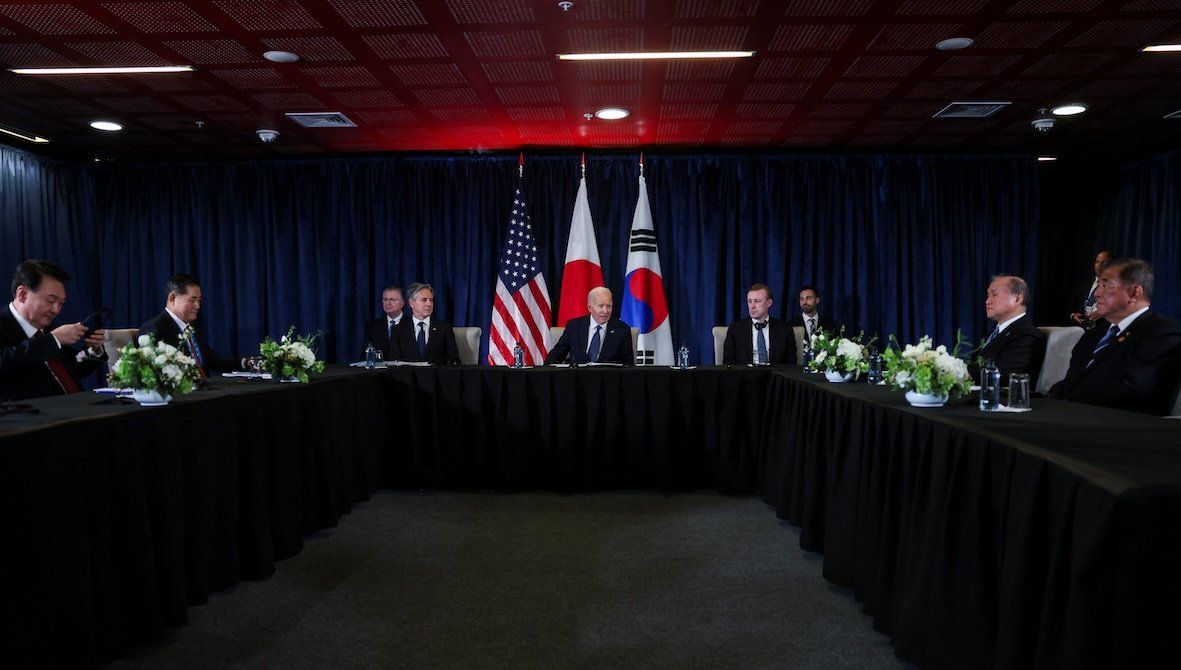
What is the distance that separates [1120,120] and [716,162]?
12.0ft

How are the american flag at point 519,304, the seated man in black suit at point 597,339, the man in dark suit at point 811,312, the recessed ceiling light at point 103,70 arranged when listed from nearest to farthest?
1. the recessed ceiling light at point 103,70
2. the seated man in black suit at point 597,339
3. the man in dark suit at point 811,312
4. the american flag at point 519,304

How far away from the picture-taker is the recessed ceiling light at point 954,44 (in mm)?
4574

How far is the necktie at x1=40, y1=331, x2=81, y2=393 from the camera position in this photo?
387cm

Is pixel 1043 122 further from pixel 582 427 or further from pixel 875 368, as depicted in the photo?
pixel 582 427

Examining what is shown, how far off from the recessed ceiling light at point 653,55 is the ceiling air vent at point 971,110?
235 centimetres

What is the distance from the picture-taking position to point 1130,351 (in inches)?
124

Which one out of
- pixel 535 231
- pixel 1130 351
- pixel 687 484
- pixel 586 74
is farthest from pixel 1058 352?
pixel 535 231

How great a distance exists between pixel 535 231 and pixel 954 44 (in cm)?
450

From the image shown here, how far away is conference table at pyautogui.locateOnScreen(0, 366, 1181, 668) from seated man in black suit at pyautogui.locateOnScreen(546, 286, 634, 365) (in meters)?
0.89

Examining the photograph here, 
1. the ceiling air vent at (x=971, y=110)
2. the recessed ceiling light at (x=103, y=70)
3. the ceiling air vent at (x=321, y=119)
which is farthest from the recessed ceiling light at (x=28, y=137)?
the ceiling air vent at (x=971, y=110)

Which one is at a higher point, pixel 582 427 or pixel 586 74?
pixel 586 74

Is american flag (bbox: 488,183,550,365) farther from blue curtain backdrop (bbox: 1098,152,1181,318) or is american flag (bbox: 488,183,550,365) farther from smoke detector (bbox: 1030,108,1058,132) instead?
blue curtain backdrop (bbox: 1098,152,1181,318)

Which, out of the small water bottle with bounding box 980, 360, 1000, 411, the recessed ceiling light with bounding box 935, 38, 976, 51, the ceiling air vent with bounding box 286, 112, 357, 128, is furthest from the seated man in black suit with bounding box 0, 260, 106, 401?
the recessed ceiling light with bounding box 935, 38, 976, 51

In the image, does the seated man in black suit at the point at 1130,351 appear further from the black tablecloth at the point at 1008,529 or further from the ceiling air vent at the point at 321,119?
the ceiling air vent at the point at 321,119
